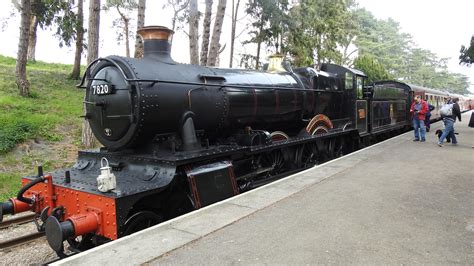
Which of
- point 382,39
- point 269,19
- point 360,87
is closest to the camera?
point 360,87

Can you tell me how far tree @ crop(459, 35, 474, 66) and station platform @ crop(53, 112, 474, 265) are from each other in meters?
14.3

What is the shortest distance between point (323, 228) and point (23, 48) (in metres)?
12.2

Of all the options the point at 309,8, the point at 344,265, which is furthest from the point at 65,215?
the point at 309,8

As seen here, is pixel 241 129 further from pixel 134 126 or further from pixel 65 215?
pixel 65 215

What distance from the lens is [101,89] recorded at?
5.21m

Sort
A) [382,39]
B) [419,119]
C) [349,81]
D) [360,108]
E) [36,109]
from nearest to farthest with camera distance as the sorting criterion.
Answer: [349,81] < [360,108] < [36,109] < [419,119] < [382,39]

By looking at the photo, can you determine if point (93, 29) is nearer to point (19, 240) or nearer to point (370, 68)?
point (19, 240)

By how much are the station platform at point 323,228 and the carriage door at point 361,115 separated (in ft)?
13.9

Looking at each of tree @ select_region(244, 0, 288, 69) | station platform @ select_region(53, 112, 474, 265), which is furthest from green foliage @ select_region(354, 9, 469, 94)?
station platform @ select_region(53, 112, 474, 265)

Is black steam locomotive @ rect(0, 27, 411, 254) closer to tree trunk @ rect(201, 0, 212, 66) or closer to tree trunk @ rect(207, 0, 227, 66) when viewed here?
tree trunk @ rect(207, 0, 227, 66)

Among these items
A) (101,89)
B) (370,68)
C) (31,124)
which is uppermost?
(370,68)

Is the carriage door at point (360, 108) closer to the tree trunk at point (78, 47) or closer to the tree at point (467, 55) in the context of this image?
the tree at point (467, 55)

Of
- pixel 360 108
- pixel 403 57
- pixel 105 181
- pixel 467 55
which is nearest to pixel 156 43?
pixel 105 181

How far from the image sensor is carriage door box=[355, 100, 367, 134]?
35.5ft
